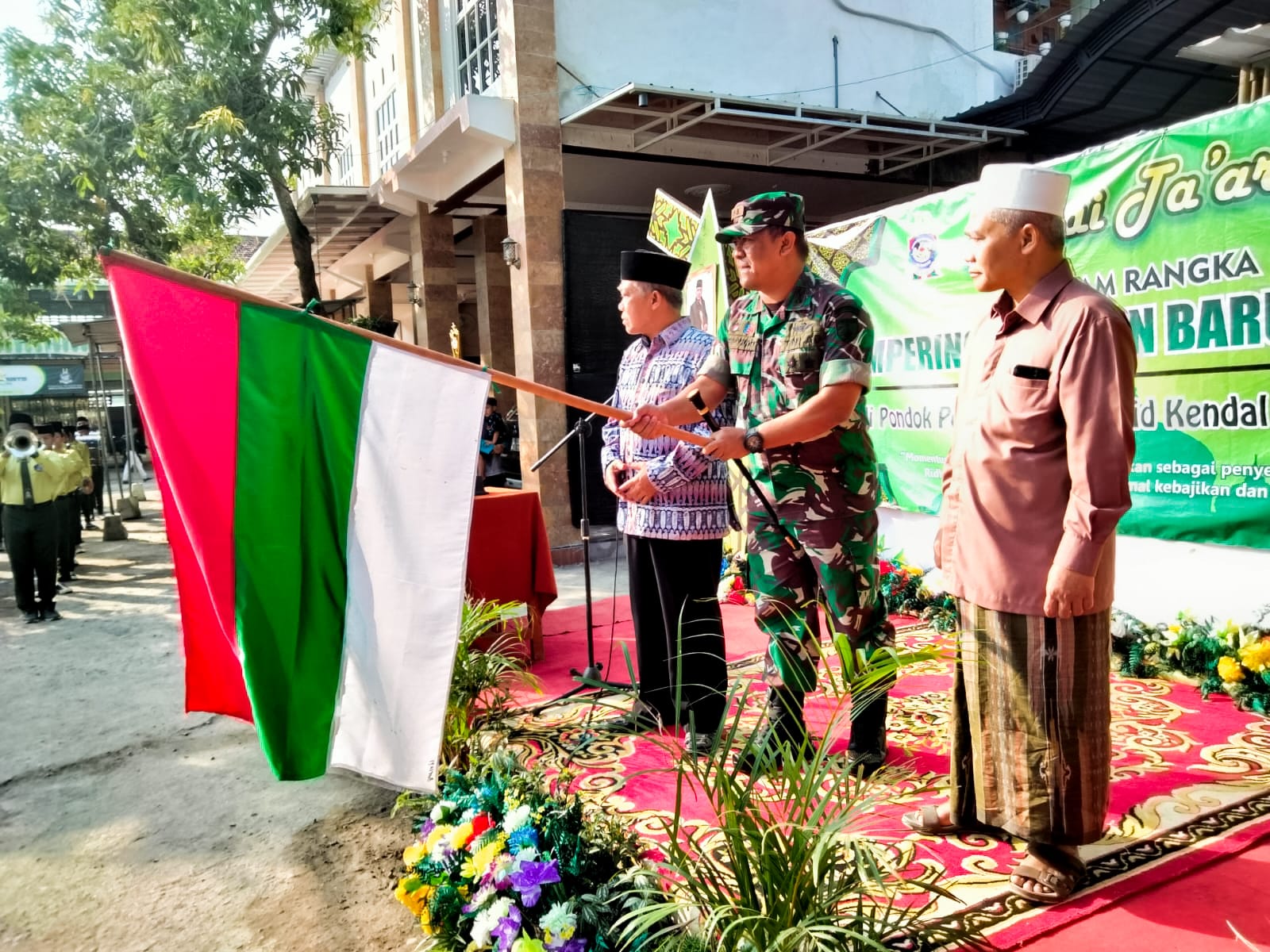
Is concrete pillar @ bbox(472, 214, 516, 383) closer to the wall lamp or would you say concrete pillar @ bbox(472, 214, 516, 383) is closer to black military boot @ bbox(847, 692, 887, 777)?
the wall lamp

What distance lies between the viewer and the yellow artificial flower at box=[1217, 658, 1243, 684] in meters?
3.40

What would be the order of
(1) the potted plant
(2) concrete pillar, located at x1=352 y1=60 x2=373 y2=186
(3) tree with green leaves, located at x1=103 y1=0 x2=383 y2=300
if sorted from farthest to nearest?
(2) concrete pillar, located at x1=352 y1=60 x2=373 y2=186 < (1) the potted plant < (3) tree with green leaves, located at x1=103 y1=0 x2=383 y2=300

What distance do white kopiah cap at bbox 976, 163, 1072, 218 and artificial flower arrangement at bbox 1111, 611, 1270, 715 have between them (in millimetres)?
2333

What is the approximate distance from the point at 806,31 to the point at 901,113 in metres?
1.42

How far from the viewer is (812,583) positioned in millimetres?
2770

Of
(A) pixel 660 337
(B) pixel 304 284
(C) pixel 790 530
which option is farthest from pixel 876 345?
(B) pixel 304 284

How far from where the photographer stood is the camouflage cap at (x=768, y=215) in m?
2.60

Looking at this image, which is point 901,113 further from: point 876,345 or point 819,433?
point 819,433

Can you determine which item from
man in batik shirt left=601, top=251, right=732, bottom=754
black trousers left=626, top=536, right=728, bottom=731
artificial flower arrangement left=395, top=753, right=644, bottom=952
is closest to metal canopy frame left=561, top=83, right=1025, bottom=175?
man in batik shirt left=601, top=251, right=732, bottom=754

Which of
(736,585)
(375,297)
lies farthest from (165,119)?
(736,585)

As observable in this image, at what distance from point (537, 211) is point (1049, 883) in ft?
22.6

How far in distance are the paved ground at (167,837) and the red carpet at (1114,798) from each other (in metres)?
0.74

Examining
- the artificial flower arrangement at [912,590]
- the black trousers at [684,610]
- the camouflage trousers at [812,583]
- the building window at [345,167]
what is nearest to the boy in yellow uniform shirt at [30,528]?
the black trousers at [684,610]

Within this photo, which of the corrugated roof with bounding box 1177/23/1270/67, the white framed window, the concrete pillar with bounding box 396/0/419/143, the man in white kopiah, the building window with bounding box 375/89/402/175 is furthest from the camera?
the white framed window
